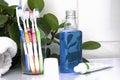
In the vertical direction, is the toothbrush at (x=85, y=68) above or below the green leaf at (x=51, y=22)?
below

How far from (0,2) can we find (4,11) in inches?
1.3

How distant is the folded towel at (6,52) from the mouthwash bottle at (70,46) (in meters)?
0.14

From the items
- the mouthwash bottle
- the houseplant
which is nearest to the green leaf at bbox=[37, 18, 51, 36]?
the houseplant

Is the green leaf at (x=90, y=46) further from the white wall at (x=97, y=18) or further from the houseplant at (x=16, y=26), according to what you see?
the white wall at (x=97, y=18)

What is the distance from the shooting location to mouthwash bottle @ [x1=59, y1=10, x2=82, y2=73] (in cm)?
67

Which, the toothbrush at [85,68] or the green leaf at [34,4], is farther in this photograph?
the green leaf at [34,4]

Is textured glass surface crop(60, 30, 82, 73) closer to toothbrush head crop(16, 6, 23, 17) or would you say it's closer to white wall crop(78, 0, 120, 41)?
toothbrush head crop(16, 6, 23, 17)

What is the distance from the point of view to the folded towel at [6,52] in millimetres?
636

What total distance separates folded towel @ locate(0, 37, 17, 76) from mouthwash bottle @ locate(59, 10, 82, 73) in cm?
14

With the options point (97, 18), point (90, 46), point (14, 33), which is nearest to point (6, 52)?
point (14, 33)

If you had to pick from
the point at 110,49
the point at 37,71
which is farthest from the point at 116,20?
the point at 37,71

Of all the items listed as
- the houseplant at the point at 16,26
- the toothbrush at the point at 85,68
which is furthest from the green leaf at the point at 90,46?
the toothbrush at the point at 85,68

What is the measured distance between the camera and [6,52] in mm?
670

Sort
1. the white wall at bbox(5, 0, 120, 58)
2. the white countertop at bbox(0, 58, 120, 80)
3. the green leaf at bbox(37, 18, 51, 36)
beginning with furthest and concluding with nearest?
the white wall at bbox(5, 0, 120, 58) → the green leaf at bbox(37, 18, 51, 36) → the white countertop at bbox(0, 58, 120, 80)
